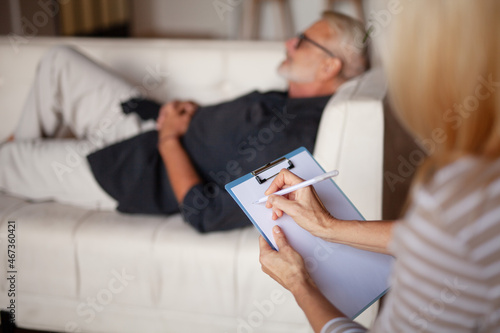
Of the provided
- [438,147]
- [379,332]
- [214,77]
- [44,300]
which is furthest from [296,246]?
[214,77]

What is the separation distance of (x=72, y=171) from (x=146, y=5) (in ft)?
12.1

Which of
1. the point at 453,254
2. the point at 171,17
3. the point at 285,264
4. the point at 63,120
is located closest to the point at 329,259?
the point at 285,264

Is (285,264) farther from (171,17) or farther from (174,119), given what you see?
(171,17)

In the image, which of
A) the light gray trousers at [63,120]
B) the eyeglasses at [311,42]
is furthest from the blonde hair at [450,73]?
the light gray trousers at [63,120]

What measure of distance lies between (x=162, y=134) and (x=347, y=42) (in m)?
0.69

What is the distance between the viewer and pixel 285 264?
90cm

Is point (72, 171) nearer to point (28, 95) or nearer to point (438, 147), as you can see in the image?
point (28, 95)

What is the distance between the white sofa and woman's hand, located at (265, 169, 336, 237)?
34cm

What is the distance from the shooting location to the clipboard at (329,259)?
941 mm

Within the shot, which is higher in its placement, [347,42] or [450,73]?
[450,73]

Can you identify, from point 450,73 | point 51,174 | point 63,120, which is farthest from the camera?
point 63,120

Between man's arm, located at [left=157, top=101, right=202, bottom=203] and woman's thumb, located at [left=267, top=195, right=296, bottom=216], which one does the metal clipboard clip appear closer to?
woman's thumb, located at [left=267, top=195, right=296, bottom=216]

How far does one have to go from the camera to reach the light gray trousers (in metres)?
1.72

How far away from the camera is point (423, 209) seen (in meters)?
0.62
